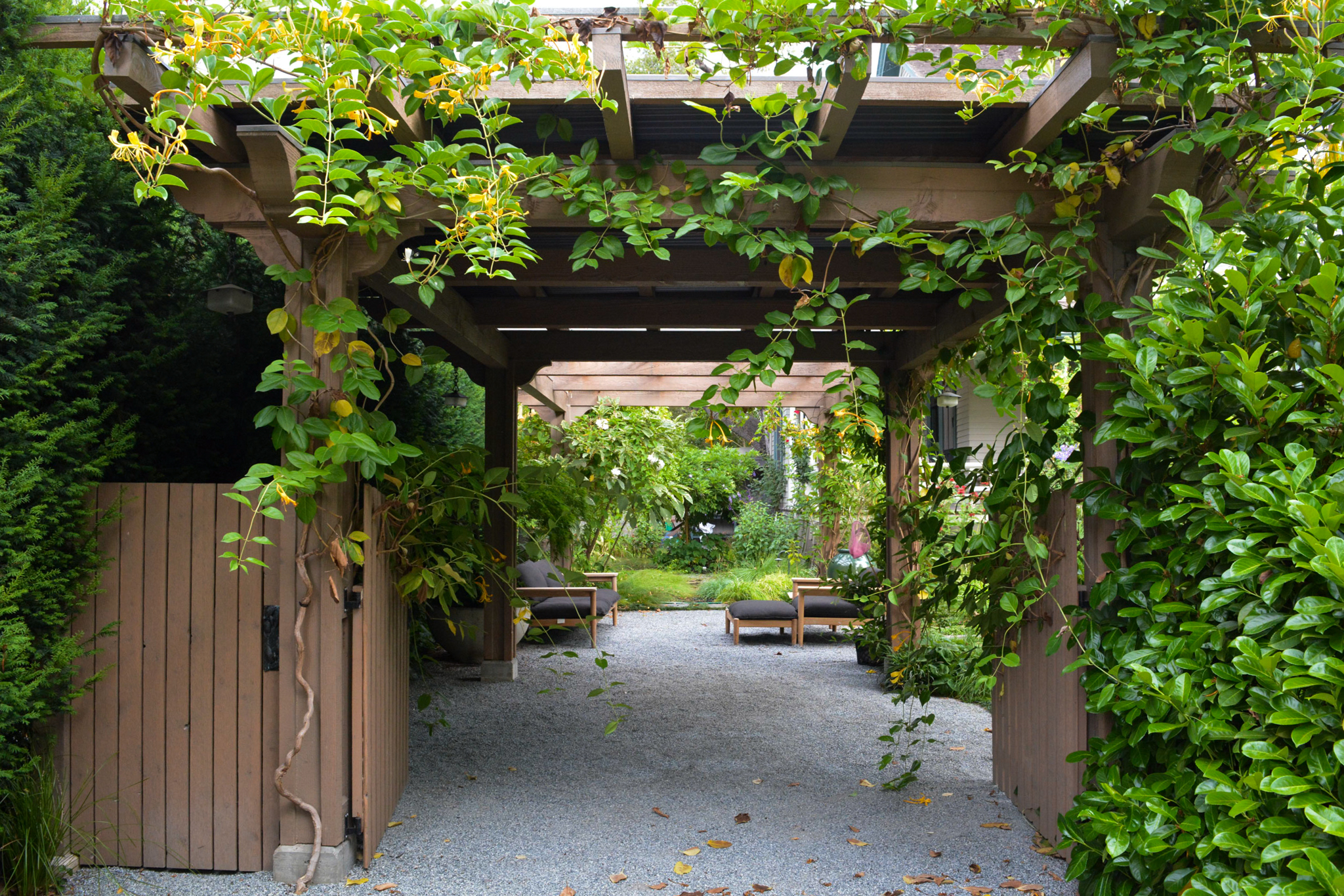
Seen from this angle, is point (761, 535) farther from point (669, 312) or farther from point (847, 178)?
point (847, 178)

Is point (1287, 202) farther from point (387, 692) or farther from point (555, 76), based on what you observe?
point (387, 692)

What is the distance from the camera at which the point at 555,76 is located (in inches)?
101

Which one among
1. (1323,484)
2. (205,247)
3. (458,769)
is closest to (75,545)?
(205,247)

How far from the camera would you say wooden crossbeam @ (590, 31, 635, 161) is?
2.54 meters

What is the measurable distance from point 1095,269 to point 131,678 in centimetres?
373

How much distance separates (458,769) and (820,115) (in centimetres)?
356

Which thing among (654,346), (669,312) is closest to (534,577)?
(654,346)

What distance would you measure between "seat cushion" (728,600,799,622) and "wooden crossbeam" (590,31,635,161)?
240 inches

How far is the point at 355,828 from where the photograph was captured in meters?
3.19

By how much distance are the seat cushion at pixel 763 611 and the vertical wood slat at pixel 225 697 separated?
5.71 m

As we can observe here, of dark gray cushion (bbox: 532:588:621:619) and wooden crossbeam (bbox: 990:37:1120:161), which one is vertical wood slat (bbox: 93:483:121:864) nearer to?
wooden crossbeam (bbox: 990:37:1120:161)

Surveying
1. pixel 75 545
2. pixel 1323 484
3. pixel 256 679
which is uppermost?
pixel 1323 484

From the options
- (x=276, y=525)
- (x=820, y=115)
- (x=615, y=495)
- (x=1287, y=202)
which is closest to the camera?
(x=1287, y=202)

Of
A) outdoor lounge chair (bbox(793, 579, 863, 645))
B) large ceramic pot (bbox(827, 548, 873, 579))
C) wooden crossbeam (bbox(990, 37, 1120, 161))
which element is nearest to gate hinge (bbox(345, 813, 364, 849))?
wooden crossbeam (bbox(990, 37, 1120, 161))
